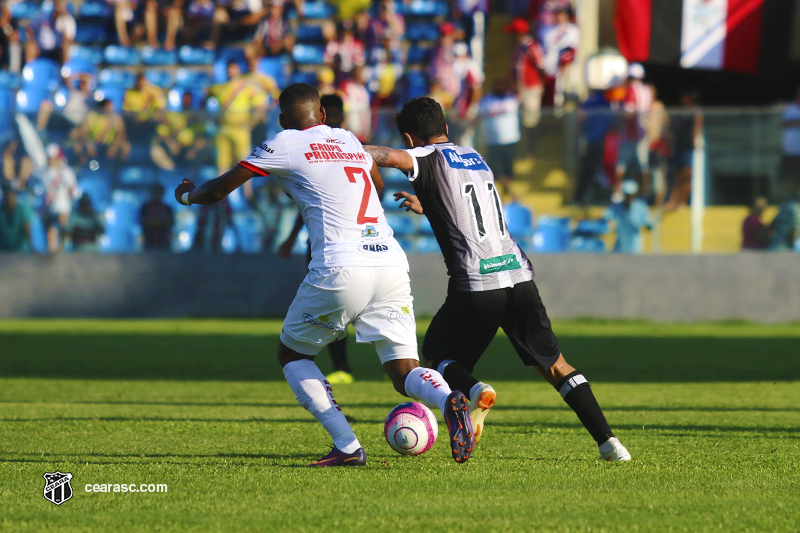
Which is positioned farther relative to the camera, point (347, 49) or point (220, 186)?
point (347, 49)

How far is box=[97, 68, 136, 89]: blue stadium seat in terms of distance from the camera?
19969 mm

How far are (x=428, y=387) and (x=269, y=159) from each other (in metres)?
1.44

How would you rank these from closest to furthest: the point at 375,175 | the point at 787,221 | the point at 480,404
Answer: the point at 480,404 < the point at 375,175 < the point at 787,221

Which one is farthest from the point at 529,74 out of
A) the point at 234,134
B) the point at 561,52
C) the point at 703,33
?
the point at 234,134

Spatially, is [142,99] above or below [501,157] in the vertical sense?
above

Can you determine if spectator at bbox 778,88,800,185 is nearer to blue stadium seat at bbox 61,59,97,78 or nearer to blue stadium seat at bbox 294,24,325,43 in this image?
blue stadium seat at bbox 294,24,325,43

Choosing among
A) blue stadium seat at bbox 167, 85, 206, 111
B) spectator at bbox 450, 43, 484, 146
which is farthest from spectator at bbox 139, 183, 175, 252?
spectator at bbox 450, 43, 484, 146

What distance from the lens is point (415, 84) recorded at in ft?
60.0

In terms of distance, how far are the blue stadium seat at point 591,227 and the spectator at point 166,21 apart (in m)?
10.2

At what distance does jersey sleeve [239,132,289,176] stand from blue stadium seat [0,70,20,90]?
16166 mm

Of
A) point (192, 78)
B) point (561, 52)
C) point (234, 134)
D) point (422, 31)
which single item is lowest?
point (234, 134)

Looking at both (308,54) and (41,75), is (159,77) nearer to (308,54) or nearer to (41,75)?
(41,75)

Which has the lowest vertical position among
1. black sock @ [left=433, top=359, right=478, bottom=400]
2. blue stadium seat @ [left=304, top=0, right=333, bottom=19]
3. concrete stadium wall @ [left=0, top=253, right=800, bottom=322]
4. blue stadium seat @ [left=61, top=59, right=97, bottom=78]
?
concrete stadium wall @ [left=0, top=253, right=800, bottom=322]

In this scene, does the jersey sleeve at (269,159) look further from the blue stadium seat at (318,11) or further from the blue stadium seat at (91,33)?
the blue stadium seat at (91,33)
